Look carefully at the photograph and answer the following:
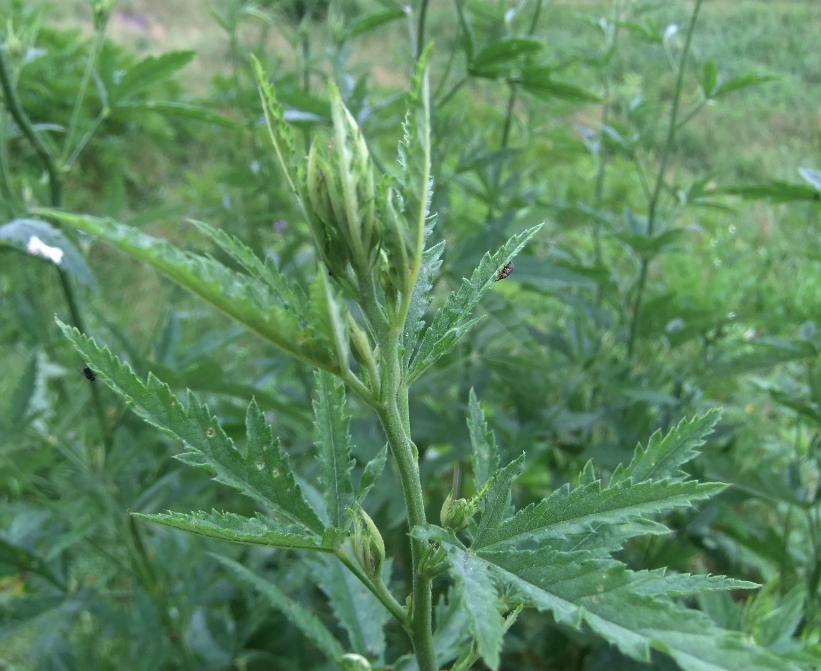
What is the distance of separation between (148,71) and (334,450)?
0.79 m

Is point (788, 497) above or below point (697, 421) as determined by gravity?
below

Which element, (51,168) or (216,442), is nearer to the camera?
(216,442)

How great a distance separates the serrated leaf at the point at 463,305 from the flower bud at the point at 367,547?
113 millimetres

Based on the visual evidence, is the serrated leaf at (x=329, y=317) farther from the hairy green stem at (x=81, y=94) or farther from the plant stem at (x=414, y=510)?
the hairy green stem at (x=81, y=94)

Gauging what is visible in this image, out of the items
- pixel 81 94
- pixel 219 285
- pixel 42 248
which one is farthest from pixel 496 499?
pixel 81 94

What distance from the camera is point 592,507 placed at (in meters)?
0.41

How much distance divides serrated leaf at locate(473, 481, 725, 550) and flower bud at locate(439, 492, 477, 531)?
0.06 feet

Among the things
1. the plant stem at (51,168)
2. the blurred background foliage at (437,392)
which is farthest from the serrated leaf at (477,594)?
the plant stem at (51,168)

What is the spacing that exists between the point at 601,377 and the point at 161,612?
0.82 m

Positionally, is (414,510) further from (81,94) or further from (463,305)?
(81,94)

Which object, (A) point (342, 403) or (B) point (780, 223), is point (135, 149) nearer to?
(B) point (780, 223)

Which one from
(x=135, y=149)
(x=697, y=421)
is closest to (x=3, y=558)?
Answer: (x=697, y=421)

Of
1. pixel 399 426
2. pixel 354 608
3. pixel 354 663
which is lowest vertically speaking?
pixel 354 608

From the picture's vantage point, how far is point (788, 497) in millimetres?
958
